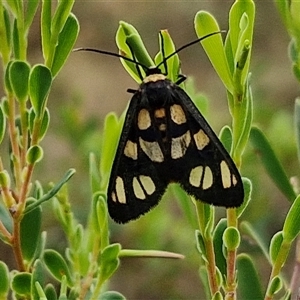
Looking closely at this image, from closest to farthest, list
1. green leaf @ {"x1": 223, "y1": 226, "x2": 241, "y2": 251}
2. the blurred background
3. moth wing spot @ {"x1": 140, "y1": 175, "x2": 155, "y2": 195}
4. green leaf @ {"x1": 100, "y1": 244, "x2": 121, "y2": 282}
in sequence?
green leaf @ {"x1": 223, "y1": 226, "x2": 241, "y2": 251} → green leaf @ {"x1": 100, "y1": 244, "x2": 121, "y2": 282} → moth wing spot @ {"x1": 140, "y1": 175, "x2": 155, "y2": 195} → the blurred background

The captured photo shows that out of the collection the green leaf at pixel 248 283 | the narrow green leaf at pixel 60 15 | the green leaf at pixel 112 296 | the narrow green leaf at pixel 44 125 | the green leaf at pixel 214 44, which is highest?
the narrow green leaf at pixel 60 15

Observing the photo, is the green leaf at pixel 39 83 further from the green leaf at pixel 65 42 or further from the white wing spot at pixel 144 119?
the white wing spot at pixel 144 119

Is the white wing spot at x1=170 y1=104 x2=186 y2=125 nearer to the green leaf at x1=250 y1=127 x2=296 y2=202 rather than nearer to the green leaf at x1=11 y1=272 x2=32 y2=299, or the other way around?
the green leaf at x1=250 y1=127 x2=296 y2=202

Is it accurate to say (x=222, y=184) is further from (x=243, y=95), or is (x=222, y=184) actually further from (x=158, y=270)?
(x=158, y=270)

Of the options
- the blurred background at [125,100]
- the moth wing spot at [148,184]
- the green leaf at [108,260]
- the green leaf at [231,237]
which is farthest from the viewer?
the blurred background at [125,100]

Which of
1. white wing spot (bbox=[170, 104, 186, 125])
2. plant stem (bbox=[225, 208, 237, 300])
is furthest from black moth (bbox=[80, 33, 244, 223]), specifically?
plant stem (bbox=[225, 208, 237, 300])

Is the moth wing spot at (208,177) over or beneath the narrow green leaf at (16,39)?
beneath

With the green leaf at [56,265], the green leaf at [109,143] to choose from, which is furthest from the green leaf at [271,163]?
the green leaf at [56,265]
